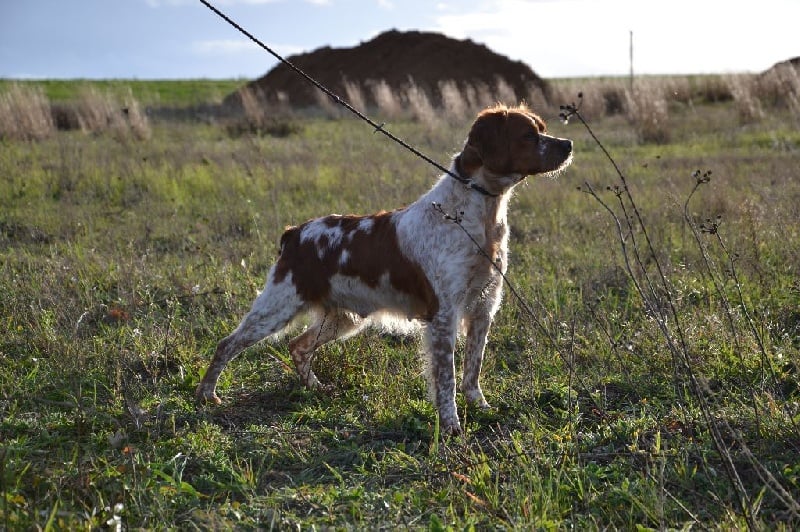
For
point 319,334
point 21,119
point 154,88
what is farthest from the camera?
point 154,88

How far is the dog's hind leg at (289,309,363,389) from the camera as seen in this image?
15.1 ft

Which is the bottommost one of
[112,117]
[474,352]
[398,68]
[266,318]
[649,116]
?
[474,352]

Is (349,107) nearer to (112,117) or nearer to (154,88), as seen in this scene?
(112,117)

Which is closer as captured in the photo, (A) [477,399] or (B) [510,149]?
(B) [510,149]

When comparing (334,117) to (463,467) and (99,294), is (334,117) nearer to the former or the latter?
(99,294)

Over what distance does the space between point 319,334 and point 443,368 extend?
36.5 inches

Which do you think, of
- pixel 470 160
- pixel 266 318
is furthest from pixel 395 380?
pixel 470 160

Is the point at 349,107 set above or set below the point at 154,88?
below

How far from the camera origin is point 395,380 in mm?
4289

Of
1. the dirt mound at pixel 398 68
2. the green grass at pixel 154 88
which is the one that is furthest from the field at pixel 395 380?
the dirt mound at pixel 398 68

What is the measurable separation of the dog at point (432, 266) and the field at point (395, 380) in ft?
0.65

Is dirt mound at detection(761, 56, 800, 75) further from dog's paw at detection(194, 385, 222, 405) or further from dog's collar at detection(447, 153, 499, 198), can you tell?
dog's paw at detection(194, 385, 222, 405)

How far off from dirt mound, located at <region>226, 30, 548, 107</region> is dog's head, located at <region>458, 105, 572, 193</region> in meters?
23.9

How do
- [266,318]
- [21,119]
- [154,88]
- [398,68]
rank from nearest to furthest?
[266,318] < [21,119] < [398,68] < [154,88]
